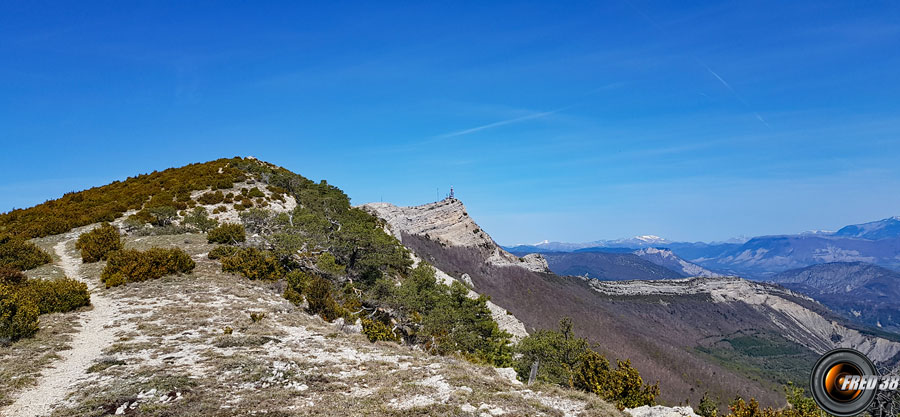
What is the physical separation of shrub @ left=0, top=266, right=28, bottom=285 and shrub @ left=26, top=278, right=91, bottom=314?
1731mm

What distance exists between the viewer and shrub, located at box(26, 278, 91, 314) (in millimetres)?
18641

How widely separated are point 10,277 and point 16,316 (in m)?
8.03

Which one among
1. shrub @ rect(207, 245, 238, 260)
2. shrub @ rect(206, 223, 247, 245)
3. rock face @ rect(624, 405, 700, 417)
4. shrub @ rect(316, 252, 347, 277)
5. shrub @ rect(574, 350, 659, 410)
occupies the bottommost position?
shrub @ rect(574, 350, 659, 410)

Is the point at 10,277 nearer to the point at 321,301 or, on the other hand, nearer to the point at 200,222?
the point at 321,301

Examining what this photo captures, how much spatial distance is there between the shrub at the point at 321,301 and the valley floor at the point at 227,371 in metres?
2.45

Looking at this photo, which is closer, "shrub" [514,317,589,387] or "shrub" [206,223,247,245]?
"shrub" [206,223,247,245]

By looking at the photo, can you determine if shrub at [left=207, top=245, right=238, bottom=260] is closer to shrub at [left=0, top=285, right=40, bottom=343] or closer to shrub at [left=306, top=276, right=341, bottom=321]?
shrub at [left=306, top=276, right=341, bottom=321]

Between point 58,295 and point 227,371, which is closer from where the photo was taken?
point 227,371

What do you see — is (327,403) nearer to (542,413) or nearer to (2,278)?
(542,413)

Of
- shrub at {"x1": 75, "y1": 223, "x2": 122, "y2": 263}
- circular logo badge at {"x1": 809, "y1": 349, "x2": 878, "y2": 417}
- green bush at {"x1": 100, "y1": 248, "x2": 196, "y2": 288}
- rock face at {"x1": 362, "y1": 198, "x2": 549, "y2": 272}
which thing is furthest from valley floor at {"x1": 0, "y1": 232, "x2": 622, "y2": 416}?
rock face at {"x1": 362, "y1": 198, "x2": 549, "y2": 272}

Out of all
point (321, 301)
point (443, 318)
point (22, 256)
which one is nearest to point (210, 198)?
point (22, 256)

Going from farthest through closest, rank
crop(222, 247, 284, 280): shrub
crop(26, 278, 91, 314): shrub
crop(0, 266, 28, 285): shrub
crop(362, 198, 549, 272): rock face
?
crop(362, 198, 549, 272): rock face < crop(222, 247, 284, 280): shrub < crop(0, 266, 28, 285): shrub < crop(26, 278, 91, 314): shrub

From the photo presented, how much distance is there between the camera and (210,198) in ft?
150

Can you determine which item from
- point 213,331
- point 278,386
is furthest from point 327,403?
point 213,331
